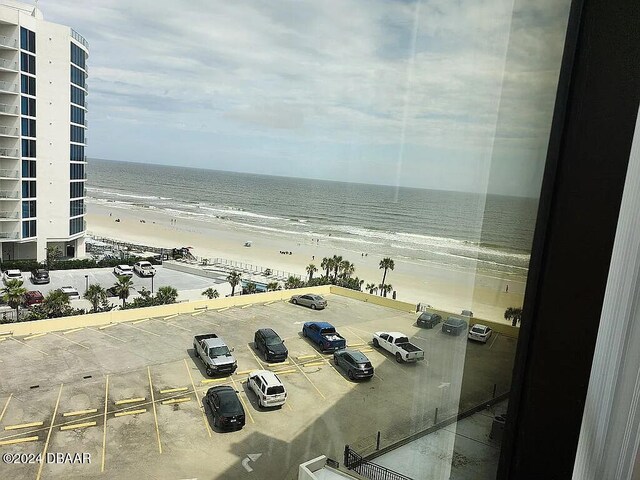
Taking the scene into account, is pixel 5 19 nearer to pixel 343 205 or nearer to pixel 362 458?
pixel 343 205

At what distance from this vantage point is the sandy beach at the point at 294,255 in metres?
1.03

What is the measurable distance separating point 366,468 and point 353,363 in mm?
364

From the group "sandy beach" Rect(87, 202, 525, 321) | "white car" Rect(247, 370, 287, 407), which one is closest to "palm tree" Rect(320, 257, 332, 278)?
"sandy beach" Rect(87, 202, 525, 321)

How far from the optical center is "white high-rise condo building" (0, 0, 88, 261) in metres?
1.47

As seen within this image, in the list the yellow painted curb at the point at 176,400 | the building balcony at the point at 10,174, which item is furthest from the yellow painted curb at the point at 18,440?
the building balcony at the point at 10,174

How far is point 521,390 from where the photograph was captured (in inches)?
34.6

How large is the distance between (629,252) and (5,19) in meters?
1.99

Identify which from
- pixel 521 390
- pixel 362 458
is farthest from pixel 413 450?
pixel 521 390

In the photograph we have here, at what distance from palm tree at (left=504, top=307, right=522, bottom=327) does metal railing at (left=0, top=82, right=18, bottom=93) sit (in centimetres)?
185

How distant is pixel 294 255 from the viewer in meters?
1.66

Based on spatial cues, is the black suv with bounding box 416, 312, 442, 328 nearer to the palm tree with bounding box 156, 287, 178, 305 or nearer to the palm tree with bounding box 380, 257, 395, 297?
the palm tree with bounding box 380, 257, 395, 297

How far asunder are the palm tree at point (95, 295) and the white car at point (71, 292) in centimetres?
3

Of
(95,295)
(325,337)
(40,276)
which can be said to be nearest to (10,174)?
(40,276)

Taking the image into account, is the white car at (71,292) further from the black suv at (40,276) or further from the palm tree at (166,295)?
the palm tree at (166,295)
